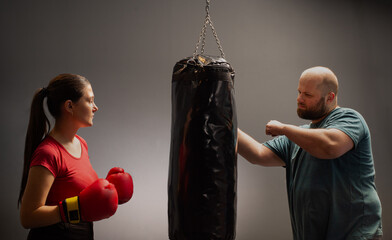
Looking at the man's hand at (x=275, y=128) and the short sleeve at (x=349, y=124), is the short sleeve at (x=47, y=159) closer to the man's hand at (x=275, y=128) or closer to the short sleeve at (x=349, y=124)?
the man's hand at (x=275, y=128)

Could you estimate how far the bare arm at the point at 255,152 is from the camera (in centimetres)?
233

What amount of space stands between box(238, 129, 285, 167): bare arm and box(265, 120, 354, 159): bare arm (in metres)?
0.40

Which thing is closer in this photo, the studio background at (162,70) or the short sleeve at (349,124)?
the short sleeve at (349,124)

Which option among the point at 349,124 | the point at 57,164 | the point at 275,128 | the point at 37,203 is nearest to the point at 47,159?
the point at 57,164

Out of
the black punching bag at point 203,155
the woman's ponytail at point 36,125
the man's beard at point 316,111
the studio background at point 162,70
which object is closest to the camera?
the black punching bag at point 203,155

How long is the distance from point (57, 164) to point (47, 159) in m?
0.05

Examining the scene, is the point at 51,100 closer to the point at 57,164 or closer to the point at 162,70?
the point at 57,164

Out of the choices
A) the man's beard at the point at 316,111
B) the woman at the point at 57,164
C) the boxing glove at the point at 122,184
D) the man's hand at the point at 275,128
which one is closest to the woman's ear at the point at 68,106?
the woman at the point at 57,164

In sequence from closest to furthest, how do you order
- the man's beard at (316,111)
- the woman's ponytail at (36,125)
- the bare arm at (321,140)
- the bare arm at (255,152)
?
the woman's ponytail at (36,125), the bare arm at (321,140), the man's beard at (316,111), the bare arm at (255,152)

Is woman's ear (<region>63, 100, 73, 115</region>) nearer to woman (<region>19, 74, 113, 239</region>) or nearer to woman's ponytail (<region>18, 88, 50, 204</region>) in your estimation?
woman (<region>19, 74, 113, 239</region>)

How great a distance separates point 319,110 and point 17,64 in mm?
2216

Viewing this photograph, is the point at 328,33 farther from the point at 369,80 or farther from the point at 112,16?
the point at 112,16

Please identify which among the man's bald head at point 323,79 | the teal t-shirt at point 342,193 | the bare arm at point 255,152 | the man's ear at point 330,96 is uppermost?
the man's bald head at point 323,79

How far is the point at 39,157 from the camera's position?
1.62 m
